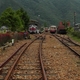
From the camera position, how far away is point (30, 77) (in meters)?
11.2

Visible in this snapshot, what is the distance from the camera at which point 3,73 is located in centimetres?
1198

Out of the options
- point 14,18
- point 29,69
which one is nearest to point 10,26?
point 14,18

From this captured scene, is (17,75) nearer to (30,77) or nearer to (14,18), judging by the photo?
(30,77)

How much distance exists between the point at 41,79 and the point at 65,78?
1070mm

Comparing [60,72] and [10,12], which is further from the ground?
[10,12]

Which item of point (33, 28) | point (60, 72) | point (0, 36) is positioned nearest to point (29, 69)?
point (60, 72)

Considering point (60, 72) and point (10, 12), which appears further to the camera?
point (10, 12)

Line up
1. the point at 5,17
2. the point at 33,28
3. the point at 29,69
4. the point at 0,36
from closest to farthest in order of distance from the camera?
the point at 29,69, the point at 0,36, the point at 5,17, the point at 33,28

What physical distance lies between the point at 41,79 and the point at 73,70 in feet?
9.85

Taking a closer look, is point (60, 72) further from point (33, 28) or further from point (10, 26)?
A: point (33, 28)

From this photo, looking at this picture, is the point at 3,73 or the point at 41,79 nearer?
the point at 41,79

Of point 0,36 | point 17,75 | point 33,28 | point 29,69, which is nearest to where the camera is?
point 17,75

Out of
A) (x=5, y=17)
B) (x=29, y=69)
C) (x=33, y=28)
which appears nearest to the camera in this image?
(x=29, y=69)

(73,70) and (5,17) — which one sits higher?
(5,17)
